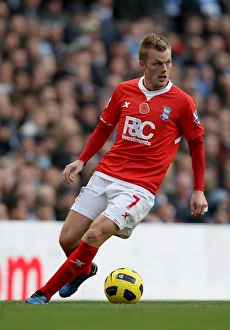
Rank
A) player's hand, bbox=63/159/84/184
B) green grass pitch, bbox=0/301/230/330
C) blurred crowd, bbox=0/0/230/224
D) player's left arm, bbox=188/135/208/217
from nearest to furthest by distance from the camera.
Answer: green grass pitch, bbox=0/301/230/330
player's left arm, bbox=188/135/208/217
player's hand, bbox=63/159/84/184
blurred crowd, bbox=0/0/230/224

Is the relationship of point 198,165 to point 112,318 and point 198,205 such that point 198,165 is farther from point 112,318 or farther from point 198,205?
point 112,318

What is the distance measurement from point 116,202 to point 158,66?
3.90ft

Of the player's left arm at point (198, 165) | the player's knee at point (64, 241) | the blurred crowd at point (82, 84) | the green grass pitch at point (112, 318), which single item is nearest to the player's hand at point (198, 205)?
the player's left arm at point (198, 165)

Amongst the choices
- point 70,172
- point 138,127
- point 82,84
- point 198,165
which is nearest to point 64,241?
point 70,172

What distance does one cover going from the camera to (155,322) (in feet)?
20.5

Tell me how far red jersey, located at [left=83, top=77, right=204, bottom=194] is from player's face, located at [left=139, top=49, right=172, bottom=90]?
4.2 inches

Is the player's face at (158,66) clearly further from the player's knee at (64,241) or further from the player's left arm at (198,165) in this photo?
the player's knee at (64,241)

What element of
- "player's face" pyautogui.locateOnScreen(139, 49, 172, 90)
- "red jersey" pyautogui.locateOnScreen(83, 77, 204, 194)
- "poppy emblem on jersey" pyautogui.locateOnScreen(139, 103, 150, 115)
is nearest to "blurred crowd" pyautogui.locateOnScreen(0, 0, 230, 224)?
"red jersey" pyautogui.locateOnScreen(83, 77, 204, 194)

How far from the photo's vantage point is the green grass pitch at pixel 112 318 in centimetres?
590

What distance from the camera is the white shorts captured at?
7.86 meters

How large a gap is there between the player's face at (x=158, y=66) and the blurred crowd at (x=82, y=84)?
4.19 metres

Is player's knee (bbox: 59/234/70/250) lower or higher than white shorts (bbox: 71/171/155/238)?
lower

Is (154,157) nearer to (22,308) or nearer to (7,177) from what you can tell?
(22,308)

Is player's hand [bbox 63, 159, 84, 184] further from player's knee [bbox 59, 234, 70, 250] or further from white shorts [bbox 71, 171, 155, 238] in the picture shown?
player's knee [bbox 59, 234, 70, 250]
